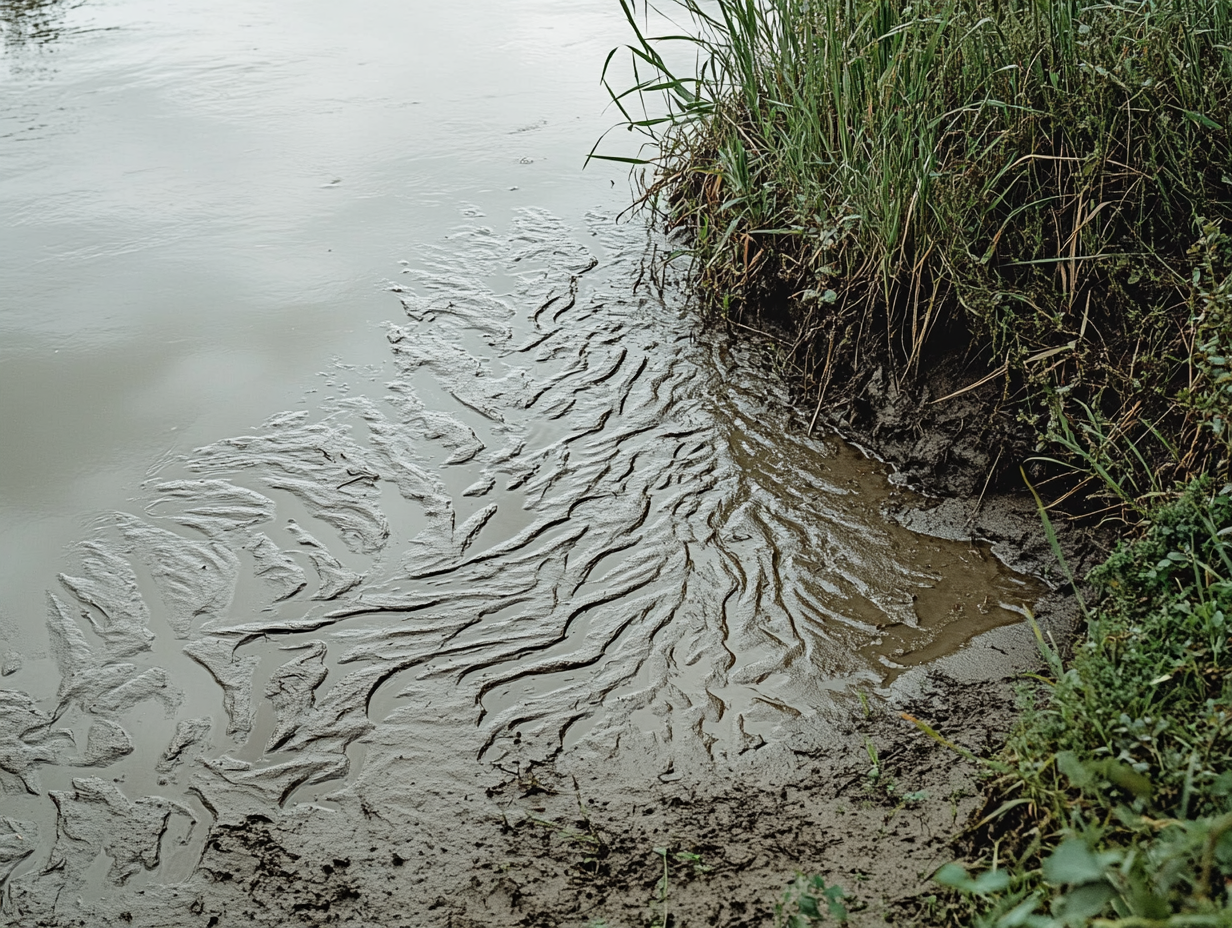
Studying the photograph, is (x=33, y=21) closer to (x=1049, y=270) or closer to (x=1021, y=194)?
(x=1021, y=194)

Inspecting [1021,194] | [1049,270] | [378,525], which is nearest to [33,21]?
[378,525]

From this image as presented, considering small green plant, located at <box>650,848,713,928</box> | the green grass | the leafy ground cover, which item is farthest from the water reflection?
the green grass

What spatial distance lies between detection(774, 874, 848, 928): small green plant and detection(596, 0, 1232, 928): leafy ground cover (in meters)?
0.26

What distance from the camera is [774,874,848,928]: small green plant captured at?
1.84 metres

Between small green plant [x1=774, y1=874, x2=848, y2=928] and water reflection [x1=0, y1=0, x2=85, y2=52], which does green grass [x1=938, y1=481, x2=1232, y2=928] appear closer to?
small green plant [x1=774, y1=874, x2=848, y2=928]

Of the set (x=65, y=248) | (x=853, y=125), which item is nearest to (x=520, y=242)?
(x=853, y=125)

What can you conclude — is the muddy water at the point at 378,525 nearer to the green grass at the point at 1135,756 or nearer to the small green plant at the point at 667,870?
the small green plant at the point at 667,870

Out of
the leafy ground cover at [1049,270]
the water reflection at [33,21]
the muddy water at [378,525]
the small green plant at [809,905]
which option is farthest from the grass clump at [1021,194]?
the water reflection at [33,21]

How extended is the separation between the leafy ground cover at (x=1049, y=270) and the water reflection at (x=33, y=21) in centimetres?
695

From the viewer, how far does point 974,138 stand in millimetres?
3578

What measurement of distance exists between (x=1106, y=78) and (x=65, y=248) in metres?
5.24

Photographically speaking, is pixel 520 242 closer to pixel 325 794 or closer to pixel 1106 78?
pixel 1106 78

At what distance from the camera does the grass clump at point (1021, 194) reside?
3.21 meters

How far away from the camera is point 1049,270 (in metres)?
3.47
